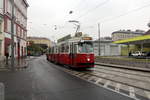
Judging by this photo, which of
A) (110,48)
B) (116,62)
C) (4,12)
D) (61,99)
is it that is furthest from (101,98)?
(110,48)

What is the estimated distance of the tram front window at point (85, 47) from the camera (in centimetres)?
1412

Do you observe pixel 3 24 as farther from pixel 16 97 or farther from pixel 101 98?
pixel 101 98

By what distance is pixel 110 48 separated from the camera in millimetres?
54719

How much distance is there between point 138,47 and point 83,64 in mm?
45411

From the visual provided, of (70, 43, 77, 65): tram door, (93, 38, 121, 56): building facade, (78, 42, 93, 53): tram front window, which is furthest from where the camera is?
(93, 38, 121, 56): building facade

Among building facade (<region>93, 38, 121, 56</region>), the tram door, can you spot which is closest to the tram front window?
the tram door

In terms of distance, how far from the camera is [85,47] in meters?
14.3

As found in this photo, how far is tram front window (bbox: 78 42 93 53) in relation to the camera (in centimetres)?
1412

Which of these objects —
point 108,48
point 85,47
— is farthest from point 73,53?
point 108,48

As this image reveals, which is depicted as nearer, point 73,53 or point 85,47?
point 85,47

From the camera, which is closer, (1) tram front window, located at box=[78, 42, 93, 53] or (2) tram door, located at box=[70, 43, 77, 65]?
(1) tram front window, located at box=[78, 42, 93, 53]

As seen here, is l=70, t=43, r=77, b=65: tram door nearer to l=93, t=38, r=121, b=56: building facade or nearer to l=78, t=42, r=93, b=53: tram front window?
l=78, t=42, r=93, b=53: tram front window

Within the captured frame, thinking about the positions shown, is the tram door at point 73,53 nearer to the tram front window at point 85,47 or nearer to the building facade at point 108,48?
the tram front window at point 85,47

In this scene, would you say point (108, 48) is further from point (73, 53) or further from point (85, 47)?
point (73, 53)
